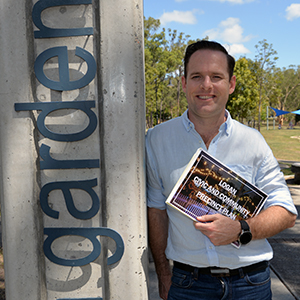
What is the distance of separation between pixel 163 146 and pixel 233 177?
1.43ft

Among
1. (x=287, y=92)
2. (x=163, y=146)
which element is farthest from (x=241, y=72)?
(x=287, y=92)

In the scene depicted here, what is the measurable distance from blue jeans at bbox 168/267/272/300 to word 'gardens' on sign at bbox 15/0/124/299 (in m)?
0.40

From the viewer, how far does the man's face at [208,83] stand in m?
1.82

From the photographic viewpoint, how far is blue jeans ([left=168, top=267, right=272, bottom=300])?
177cm

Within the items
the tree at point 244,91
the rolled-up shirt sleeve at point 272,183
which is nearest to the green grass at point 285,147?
the tree at point 244,91

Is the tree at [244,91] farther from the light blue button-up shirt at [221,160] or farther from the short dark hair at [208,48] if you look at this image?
the light blue button-up shirt at [221,160]

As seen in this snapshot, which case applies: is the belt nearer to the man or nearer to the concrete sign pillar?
the man

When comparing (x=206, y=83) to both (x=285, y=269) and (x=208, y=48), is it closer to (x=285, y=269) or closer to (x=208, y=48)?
(x=208, y=48)

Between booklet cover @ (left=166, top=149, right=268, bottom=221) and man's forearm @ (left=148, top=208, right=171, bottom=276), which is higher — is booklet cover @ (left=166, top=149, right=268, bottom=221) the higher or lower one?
the higher one

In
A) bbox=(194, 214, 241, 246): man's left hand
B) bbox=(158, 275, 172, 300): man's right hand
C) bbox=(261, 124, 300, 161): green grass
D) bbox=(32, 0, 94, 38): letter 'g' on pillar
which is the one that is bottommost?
bbox=(261, 124, 300, 161): green grass

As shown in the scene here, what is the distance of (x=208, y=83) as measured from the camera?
70.6 inches

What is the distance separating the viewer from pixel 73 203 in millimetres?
1813

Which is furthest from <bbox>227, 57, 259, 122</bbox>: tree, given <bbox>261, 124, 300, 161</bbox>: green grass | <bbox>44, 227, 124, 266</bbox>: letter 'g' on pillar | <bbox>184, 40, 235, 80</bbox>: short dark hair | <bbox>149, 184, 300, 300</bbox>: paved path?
<bbox>44, 227, 124, 266</bbox>: letter 'g' on pillar

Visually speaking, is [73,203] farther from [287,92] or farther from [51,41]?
[287,92]
